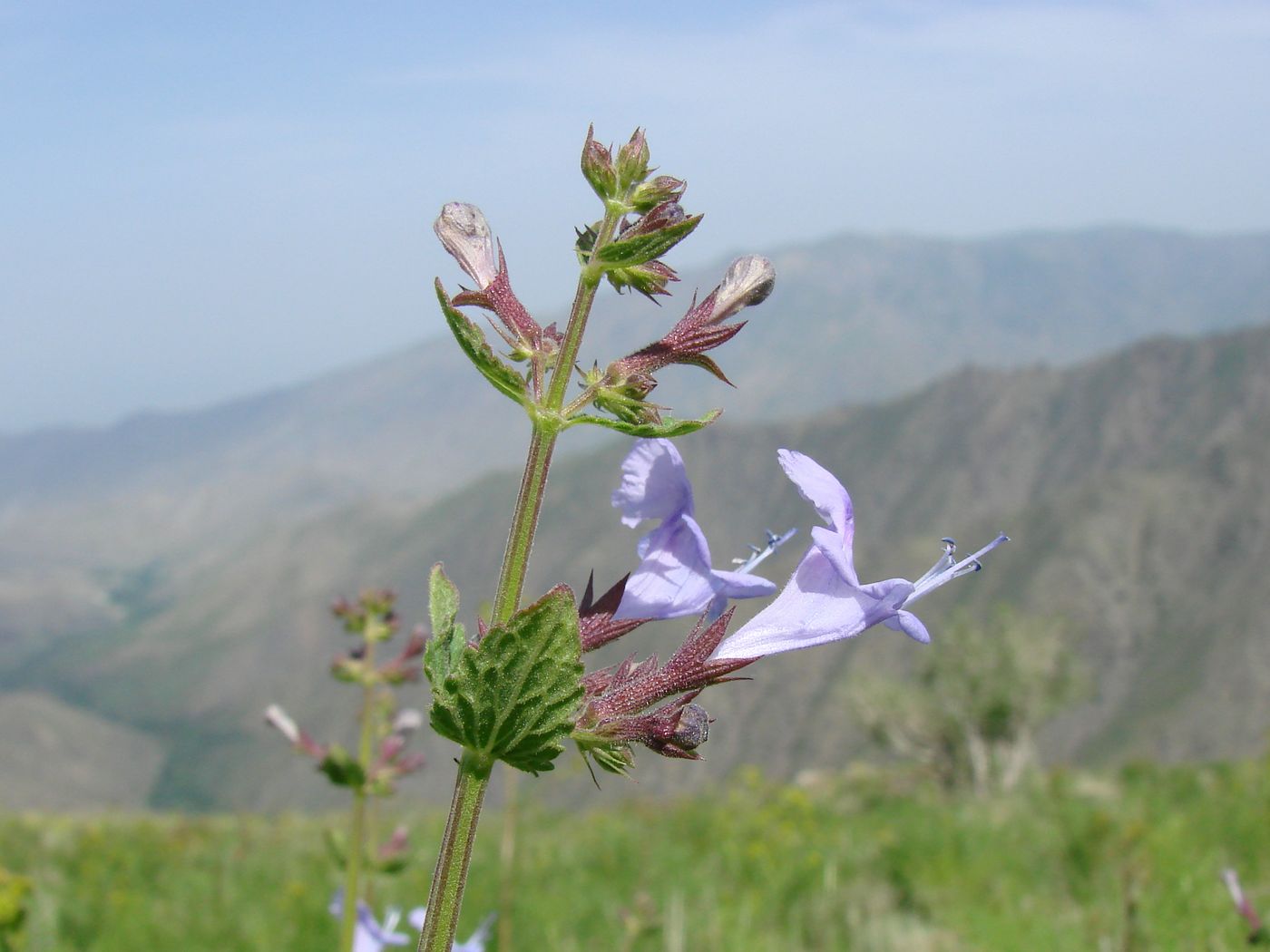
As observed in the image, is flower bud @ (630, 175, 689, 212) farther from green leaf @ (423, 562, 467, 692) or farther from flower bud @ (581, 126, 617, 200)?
green leaf @ (423, 562, 467, 692)

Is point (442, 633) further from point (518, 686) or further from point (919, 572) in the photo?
point (919, 572)

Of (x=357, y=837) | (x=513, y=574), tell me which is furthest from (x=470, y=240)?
(x=357, y=837)

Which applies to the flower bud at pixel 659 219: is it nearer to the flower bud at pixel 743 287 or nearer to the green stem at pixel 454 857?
the flower bud at pixel 743 287

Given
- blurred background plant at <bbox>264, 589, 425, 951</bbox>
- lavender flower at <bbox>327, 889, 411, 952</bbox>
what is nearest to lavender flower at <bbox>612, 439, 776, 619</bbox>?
lavender flower at <bbox>327, 889, 411, 952</bbox>

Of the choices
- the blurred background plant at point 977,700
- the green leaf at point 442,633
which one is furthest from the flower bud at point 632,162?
the blurred background plant at point 977,700

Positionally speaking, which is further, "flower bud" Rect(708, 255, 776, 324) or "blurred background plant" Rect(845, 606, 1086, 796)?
"blurred background plant" Rect(845, 606, 1086, 796)

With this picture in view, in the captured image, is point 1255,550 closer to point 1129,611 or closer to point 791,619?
point 1129,611
